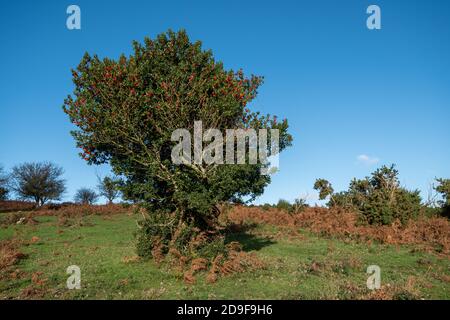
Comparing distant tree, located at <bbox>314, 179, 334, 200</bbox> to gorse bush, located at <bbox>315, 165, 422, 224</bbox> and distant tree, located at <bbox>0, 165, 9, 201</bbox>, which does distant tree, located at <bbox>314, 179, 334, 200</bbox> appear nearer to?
gorse bush, located at <bbox>315, 165, 422, 224</bbox>

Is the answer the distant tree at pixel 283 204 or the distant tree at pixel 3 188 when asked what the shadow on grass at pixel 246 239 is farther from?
the distant tree at pixel 3 188

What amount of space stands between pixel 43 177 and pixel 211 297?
7071 cm

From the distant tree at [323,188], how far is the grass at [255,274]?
22.4 meters

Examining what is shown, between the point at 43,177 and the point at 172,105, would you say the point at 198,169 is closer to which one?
the point at 172,105

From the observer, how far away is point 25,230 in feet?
115

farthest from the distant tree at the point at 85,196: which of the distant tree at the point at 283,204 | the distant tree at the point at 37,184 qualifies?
the distant tree at the point at 283,204

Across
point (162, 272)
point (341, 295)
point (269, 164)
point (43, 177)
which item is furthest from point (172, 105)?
point (43, 177)

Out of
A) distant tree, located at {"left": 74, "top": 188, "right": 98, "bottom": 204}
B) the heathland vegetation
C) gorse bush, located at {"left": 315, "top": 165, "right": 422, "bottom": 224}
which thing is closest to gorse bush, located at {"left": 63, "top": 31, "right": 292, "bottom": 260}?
the heathland vegetation

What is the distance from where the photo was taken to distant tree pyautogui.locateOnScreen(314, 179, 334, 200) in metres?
51.7

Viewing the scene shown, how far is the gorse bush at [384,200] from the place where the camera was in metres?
36.4

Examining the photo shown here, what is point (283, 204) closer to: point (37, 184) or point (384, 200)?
point (384, 200)

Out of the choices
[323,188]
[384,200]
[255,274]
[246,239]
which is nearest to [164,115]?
[255,274]

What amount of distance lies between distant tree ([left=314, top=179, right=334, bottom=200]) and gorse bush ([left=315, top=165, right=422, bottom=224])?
144 inches

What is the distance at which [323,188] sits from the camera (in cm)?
5244
